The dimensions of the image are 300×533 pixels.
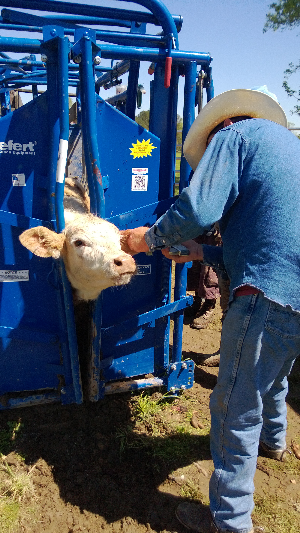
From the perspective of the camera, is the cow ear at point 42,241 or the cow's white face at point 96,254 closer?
the cow ear at point 42,241

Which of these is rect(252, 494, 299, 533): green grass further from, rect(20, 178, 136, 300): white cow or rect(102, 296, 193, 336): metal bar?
rect(20, 178, 136, 300): white cow

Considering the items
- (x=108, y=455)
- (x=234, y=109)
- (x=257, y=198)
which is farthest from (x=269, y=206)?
(x=108, y=455)

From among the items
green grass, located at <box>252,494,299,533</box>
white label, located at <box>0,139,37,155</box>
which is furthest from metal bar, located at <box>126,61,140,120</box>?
green grass, located at <box>252,494,299,533</box>

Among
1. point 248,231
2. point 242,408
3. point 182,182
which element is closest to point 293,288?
point 248,231

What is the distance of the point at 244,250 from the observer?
189 cm

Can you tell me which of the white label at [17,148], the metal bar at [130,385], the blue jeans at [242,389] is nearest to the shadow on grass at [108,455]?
the metal bar at [130,385]

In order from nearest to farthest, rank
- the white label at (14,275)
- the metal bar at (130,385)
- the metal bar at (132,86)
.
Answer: the white label at (14,275)
the metal bar at (130,385)
the metal bar at (132,86)

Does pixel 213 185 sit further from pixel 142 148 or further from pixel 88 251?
pixel 142 148

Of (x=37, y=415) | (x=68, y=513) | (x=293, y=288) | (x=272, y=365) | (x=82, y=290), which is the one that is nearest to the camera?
(x=293, y=288)

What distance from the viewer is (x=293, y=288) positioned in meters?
1.82

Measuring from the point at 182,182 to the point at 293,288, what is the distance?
1361 mm

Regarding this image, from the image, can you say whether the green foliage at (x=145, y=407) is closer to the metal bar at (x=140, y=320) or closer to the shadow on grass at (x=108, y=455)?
the shadow on grass at (x=108, y=455)

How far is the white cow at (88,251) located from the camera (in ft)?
7.61

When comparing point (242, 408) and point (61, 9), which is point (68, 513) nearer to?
point (242, 408)
